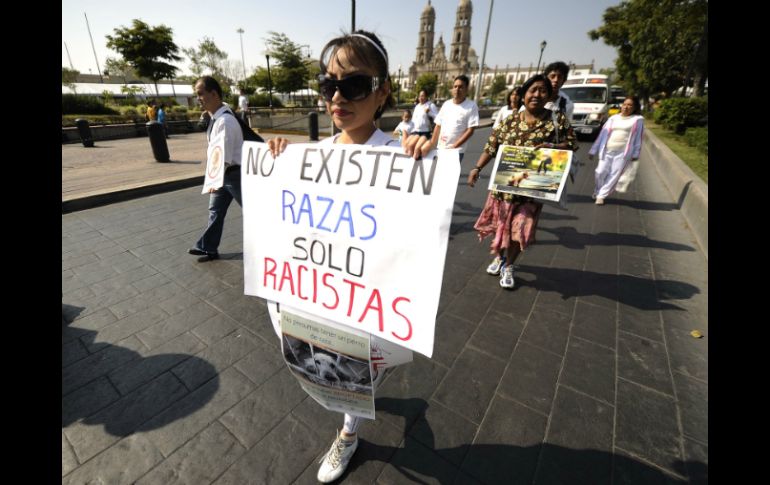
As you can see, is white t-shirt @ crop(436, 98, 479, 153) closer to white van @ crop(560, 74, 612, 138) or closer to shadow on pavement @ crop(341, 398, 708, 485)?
shadow on pavement @ crop(341, 398, 708, 485)

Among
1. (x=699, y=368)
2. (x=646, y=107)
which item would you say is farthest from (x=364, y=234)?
(x=646, y=107)

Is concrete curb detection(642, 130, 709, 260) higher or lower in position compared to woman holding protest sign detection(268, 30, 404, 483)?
lower

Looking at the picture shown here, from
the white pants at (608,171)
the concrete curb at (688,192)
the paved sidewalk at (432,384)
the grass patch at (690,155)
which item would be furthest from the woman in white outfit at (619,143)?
the paved sidewalk at (432,384)

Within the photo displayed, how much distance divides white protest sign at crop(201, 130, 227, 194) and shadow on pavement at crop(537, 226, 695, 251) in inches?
166

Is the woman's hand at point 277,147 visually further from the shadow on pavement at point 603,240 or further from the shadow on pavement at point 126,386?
the shadow on pavement at point 603,240

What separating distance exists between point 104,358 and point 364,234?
2570mm

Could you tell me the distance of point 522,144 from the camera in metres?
3.14

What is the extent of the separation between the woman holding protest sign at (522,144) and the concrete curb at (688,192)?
2722mm

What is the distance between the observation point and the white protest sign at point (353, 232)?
1053mm

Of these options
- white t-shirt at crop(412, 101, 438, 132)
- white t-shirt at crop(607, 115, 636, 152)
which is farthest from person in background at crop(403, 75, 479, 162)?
white t-shirt at crop(607, 115, 636, 152)

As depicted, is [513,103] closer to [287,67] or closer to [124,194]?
[124,194]

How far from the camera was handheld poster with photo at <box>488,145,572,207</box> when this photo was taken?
2.89 meters

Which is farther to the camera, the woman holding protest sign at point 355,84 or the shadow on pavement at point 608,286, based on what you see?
the shadow on pavement at point 608,286

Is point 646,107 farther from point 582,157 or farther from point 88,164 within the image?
point 88,164
